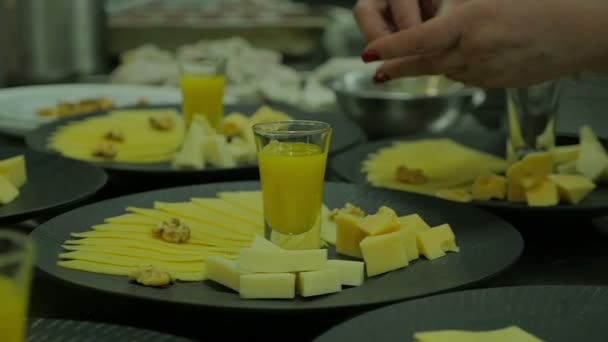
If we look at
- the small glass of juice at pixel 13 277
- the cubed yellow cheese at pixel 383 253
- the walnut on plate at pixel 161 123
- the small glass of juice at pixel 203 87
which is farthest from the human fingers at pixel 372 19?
the small glass of juice at pixel 13 277

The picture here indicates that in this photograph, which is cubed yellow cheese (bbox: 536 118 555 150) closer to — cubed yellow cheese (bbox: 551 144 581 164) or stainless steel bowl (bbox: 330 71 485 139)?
cubed yellow cheese (bbox: 551 144 581 164)

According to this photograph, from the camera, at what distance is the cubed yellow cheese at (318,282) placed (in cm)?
124

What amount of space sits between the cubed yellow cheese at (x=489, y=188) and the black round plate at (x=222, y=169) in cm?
43

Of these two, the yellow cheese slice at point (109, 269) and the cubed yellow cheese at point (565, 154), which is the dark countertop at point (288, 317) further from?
the cubed yellow cheese at point (565, 154)

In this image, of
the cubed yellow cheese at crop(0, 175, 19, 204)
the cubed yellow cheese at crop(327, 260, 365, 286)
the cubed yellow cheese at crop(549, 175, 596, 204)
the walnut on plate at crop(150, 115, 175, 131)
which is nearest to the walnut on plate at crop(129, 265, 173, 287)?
the cubed yellow cheese at crop(327, 260, 365, 286)

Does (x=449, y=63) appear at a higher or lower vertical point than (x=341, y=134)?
higher

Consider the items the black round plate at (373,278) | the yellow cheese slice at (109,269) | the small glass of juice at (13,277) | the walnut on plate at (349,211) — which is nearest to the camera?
the small glass of juice at (13,277)

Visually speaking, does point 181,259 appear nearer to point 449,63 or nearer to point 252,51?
point 449,63

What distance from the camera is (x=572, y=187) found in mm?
1688

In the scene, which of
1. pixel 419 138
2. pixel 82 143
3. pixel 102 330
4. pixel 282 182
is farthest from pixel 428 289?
pixel 82 143

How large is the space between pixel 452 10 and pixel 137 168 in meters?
0.70

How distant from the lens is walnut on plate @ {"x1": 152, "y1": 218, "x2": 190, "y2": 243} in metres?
1.47

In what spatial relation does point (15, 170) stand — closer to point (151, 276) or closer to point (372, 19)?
point (151, 276)

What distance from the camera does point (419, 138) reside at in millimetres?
2240
